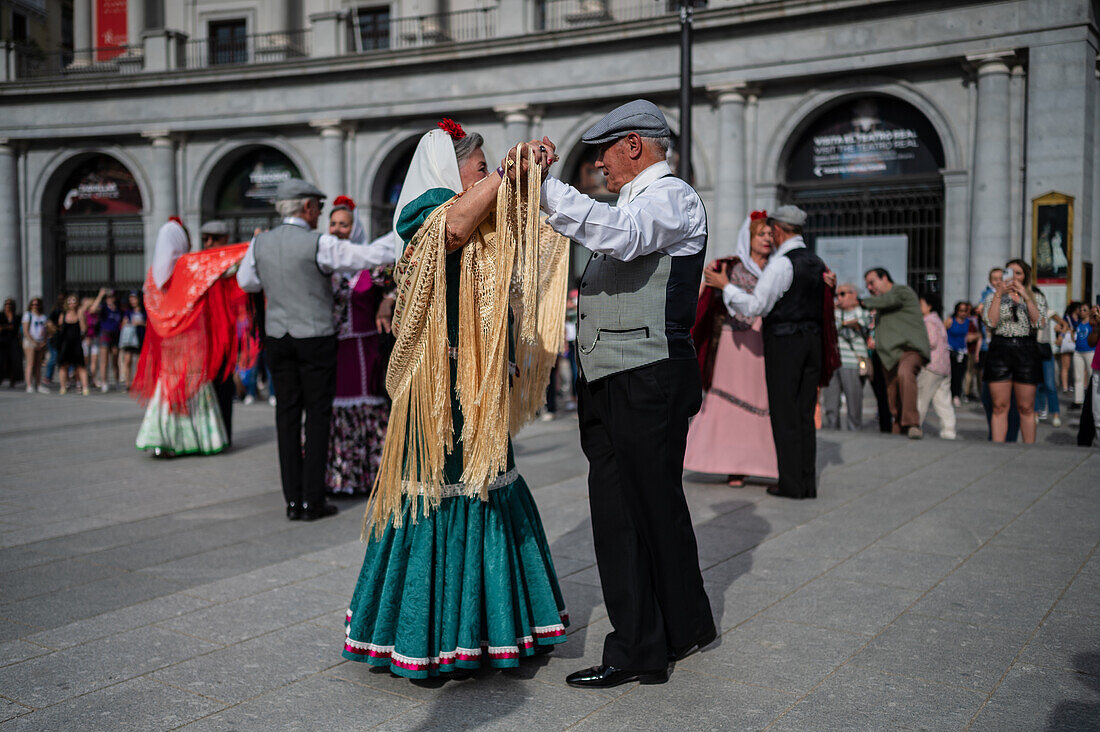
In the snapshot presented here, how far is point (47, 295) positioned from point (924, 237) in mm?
22174

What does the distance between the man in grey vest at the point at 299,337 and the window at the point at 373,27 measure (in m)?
19.9

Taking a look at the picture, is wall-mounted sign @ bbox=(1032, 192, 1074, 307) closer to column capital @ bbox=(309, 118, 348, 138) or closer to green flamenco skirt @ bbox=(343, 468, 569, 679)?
green flamenco skirt @ bbox=(343, 468, 569, 679)

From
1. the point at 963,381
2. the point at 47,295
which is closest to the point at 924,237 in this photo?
the point at 963,381

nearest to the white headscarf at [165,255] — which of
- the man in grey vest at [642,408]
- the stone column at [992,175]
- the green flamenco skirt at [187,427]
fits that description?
the green flamenco skirt at [187,427]

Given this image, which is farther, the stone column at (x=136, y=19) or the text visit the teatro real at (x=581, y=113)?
the stone column at (x=136, y=19)

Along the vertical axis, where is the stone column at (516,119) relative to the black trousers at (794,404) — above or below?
above

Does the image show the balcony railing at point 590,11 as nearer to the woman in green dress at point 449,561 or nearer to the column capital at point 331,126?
the column capital at point 331,126

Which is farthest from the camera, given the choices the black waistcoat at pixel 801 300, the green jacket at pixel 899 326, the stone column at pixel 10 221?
the stone column at pixel 10 221

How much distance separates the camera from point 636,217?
3.02 meters

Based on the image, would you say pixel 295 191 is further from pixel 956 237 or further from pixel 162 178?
pixel 162 178

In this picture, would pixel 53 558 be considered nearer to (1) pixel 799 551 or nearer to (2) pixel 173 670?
(2) pixel 173 670

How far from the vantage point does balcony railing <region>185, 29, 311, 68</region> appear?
80.9 ft

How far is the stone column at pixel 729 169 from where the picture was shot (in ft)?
60.7

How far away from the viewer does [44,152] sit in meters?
25.2
